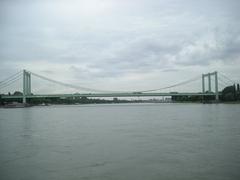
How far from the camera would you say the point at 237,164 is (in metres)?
8.05

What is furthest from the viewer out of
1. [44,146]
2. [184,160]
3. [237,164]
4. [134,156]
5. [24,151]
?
[44,146]

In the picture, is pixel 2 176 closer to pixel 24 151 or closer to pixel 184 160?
pixel 24 151

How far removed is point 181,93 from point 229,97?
964 cm

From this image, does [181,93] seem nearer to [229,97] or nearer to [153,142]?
[229,97]

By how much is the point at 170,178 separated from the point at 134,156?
7.89ft

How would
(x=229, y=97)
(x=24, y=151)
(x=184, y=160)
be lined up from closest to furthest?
(x=184, y=160), (x=24, y=151), (x=229, y=97)

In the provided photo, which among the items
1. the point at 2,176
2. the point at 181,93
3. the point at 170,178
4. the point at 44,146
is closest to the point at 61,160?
the point at 2,176

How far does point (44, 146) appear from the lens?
1154 cm

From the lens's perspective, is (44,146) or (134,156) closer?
(134,156)

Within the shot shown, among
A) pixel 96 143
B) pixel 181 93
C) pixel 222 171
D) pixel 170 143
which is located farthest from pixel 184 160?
pixel 181 93

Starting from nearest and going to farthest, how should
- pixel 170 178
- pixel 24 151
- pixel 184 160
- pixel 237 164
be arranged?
pixel 170 178 → pixel 237 164 → pixel 184 160 → pixel 24 151

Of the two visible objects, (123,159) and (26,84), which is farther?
Result: (26,84)

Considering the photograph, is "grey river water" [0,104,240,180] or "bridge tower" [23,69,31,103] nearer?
"grey river water" [0,104,240,180]

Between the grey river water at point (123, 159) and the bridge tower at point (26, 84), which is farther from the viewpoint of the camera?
the bridge tower at point (26, 84)
